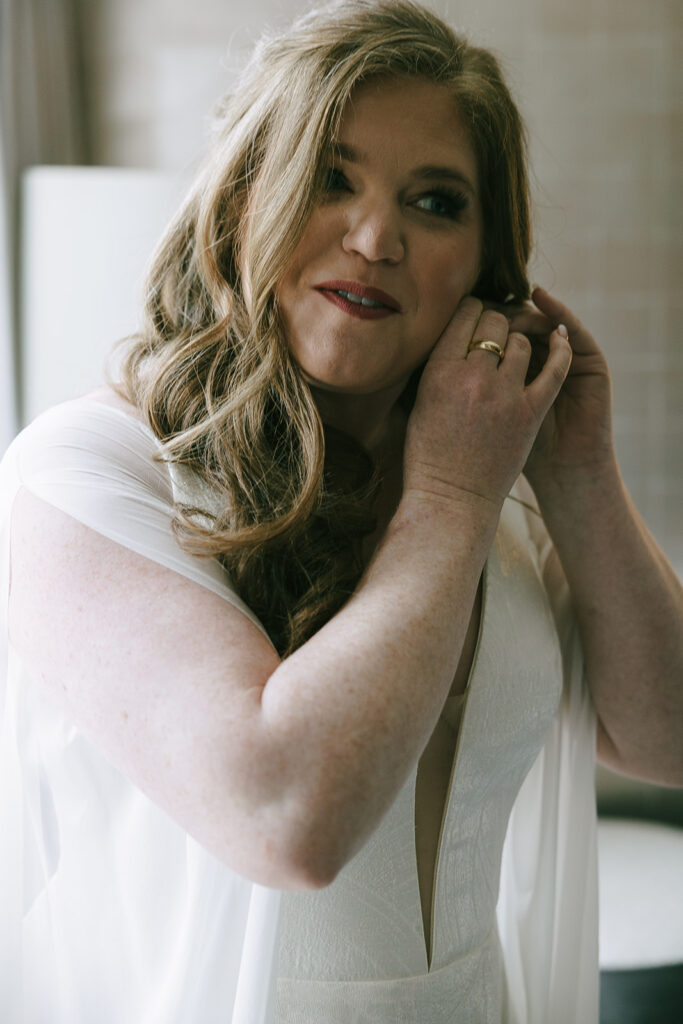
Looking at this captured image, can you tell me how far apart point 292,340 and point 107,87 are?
1705mm

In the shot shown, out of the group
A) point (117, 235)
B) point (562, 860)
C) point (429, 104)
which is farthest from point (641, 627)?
point (117, 235)

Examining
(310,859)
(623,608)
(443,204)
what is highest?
(443,204)

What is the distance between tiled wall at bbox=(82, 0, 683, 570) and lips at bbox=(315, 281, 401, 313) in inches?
55.4

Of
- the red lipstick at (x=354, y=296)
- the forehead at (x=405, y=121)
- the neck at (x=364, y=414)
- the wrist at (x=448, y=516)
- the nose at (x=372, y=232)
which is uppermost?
the forehead at (x=405, y=121)

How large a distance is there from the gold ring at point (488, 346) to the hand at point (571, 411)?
6.6 inches

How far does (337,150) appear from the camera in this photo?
0.94 m

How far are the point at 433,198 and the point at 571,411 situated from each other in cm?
33

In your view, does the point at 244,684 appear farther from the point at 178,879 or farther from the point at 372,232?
the point at 372,232

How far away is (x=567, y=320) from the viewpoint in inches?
46.2

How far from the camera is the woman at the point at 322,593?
67 centimetres

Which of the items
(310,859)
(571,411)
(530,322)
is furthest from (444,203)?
(310,859)

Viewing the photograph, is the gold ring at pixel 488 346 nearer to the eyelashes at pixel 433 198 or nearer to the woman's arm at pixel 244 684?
the eyelashes at pixel 433 198

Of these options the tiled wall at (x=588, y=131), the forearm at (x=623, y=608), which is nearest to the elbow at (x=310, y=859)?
the forearm at (x=623, y=608)

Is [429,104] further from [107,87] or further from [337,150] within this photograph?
[107,87]
